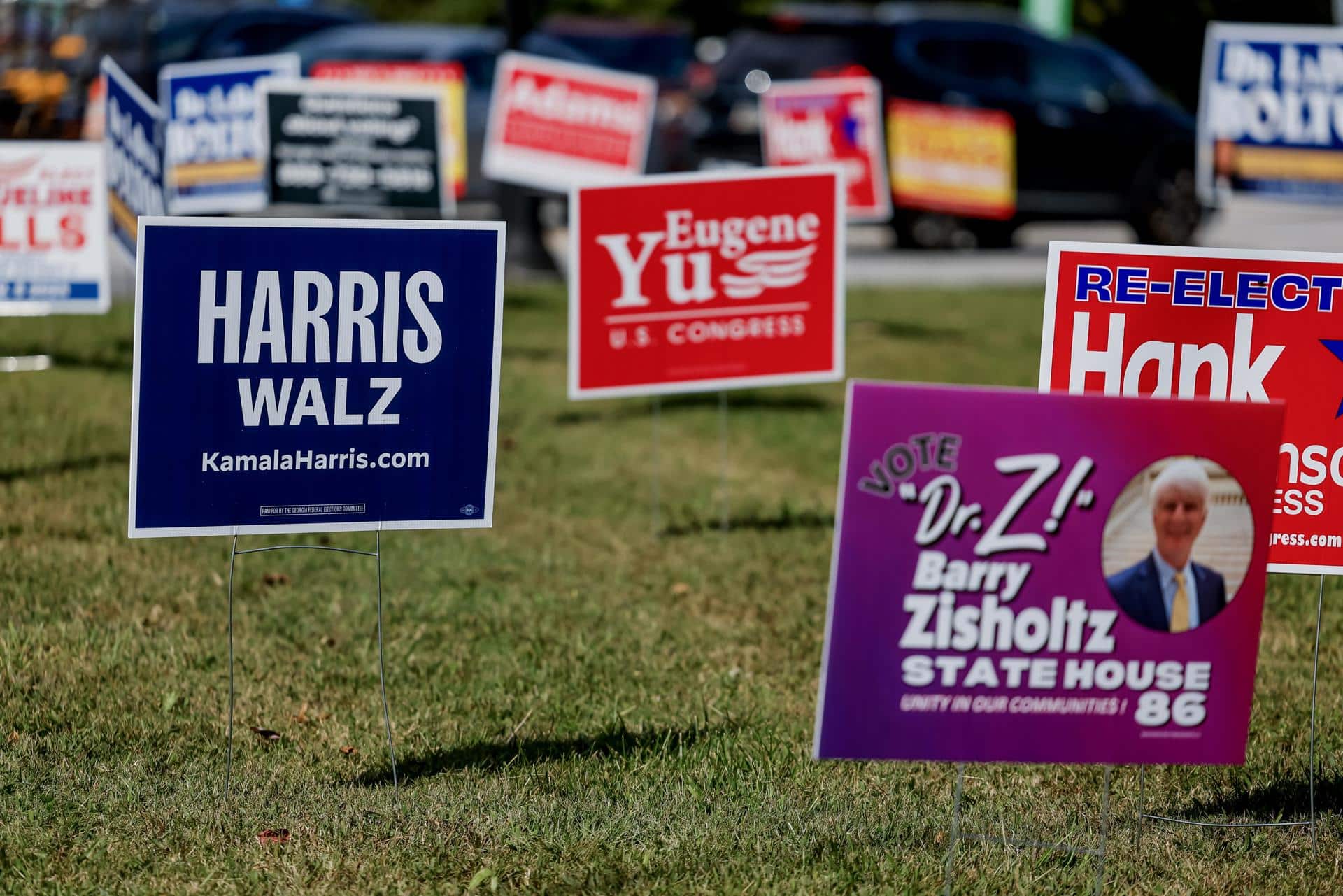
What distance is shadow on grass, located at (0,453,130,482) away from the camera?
25.5ft

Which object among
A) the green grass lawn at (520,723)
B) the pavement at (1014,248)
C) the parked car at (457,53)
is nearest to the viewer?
the green grass lawn at (520,723)

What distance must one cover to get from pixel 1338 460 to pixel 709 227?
3.49 m

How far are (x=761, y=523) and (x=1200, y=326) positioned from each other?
359 centimetres

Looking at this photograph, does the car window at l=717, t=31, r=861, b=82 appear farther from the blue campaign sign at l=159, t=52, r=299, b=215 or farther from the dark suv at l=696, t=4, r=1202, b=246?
the blue campaign sign at l=159, t=52, r=299, b=215

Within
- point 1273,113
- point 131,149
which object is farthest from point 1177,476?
point 1273,113

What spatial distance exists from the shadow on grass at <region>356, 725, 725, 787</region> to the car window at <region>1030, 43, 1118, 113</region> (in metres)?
14.0

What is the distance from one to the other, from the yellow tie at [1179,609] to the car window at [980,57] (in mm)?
15039

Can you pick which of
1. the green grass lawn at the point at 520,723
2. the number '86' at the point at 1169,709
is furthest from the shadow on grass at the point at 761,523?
the number '86' at the point at 1169,709

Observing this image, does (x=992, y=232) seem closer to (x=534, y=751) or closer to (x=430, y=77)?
(x=430, y=77)

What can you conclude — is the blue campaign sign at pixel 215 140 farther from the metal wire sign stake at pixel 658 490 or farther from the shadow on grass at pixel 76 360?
the metal wire sign stake at pixel 658 490

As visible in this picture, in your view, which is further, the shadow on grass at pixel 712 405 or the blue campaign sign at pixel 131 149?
the shadow on grass at pixel 712 405

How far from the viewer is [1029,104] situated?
1766 centimetres

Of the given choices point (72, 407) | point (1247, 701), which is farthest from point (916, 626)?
point (72, 407)

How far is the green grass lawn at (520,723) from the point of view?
13.2 ft
